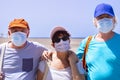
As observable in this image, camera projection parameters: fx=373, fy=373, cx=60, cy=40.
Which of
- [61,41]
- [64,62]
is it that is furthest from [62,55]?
[61,41]

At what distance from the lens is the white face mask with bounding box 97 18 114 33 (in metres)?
6.78

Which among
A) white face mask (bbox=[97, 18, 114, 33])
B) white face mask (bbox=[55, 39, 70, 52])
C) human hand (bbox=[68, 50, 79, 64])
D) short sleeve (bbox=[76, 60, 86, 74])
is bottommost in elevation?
short sleeve (bbox=[76, 60, 86, 74])

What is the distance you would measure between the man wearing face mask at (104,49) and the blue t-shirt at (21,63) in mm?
869

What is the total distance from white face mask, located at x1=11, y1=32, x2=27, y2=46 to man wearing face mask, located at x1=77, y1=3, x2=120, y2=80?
3.47ft

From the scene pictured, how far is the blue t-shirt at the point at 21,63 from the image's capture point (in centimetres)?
668

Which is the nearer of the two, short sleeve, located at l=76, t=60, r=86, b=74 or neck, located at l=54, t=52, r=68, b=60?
short sleeve, located at l=76, t=60, r=86, b=74

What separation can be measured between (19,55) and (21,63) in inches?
6.1

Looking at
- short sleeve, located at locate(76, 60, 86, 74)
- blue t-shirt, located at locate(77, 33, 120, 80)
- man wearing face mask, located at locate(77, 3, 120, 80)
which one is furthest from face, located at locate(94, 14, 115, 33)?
short sleeve, located at locate(76, 60, 86, 74)

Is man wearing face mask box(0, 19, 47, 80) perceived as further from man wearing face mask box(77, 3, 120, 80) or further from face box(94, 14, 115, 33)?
face box(94, 14, 115, 33)

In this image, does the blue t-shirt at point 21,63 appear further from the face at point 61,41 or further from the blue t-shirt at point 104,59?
the blue t-shirt at point 104,59

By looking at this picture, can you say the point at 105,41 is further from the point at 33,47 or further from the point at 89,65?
the point at 33,47

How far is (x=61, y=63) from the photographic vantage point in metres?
6.60

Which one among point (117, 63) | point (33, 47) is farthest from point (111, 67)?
point (33, 47)

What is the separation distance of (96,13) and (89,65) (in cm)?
97
